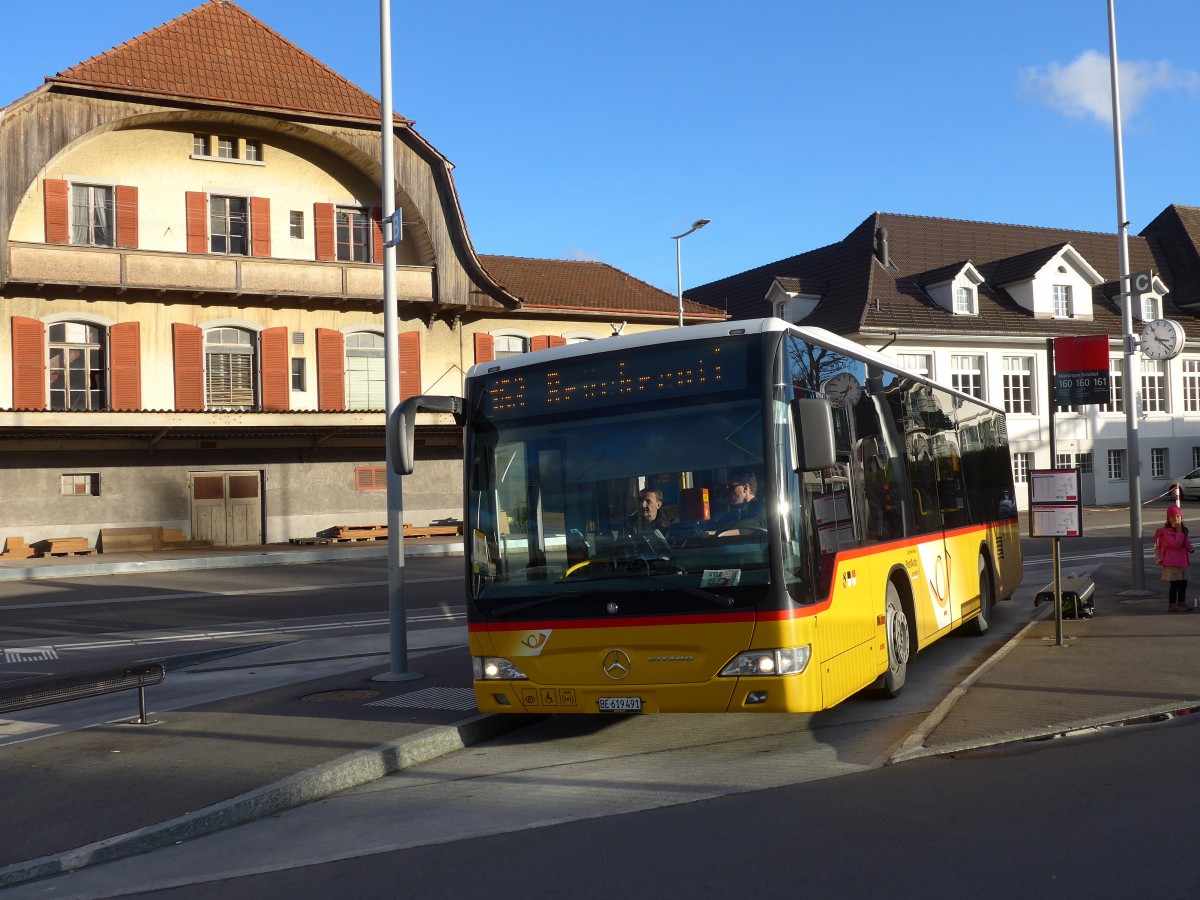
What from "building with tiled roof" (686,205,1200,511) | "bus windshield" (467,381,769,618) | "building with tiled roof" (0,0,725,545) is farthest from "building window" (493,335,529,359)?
"bus windshield" (467,381,769,618)

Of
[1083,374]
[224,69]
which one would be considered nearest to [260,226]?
[224,69]

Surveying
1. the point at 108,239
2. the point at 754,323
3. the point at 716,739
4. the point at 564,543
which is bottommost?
the point at 716,739

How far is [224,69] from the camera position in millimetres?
33562

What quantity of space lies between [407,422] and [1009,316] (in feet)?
145

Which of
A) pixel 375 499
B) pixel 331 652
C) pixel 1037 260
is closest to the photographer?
pixel 331 652

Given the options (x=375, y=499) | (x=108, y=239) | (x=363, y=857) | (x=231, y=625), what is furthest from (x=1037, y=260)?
(x=363, y=857)

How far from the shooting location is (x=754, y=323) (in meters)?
8.16

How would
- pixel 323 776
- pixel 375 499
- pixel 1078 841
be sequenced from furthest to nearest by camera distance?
pixel 375 499 < pixel 323 776 < pixel 1078 841

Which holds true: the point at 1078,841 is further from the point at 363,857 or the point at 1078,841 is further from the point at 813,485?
the point at 363,857

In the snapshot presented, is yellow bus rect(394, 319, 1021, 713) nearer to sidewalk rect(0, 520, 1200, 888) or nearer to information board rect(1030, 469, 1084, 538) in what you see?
sidewalk rect(0, 520, 1200, 888)

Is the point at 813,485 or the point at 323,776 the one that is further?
the point at 813,485

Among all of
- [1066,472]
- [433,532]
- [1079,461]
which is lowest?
[433,532]

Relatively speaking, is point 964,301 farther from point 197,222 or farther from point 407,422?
point 407,422

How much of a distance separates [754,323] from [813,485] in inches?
45.8
